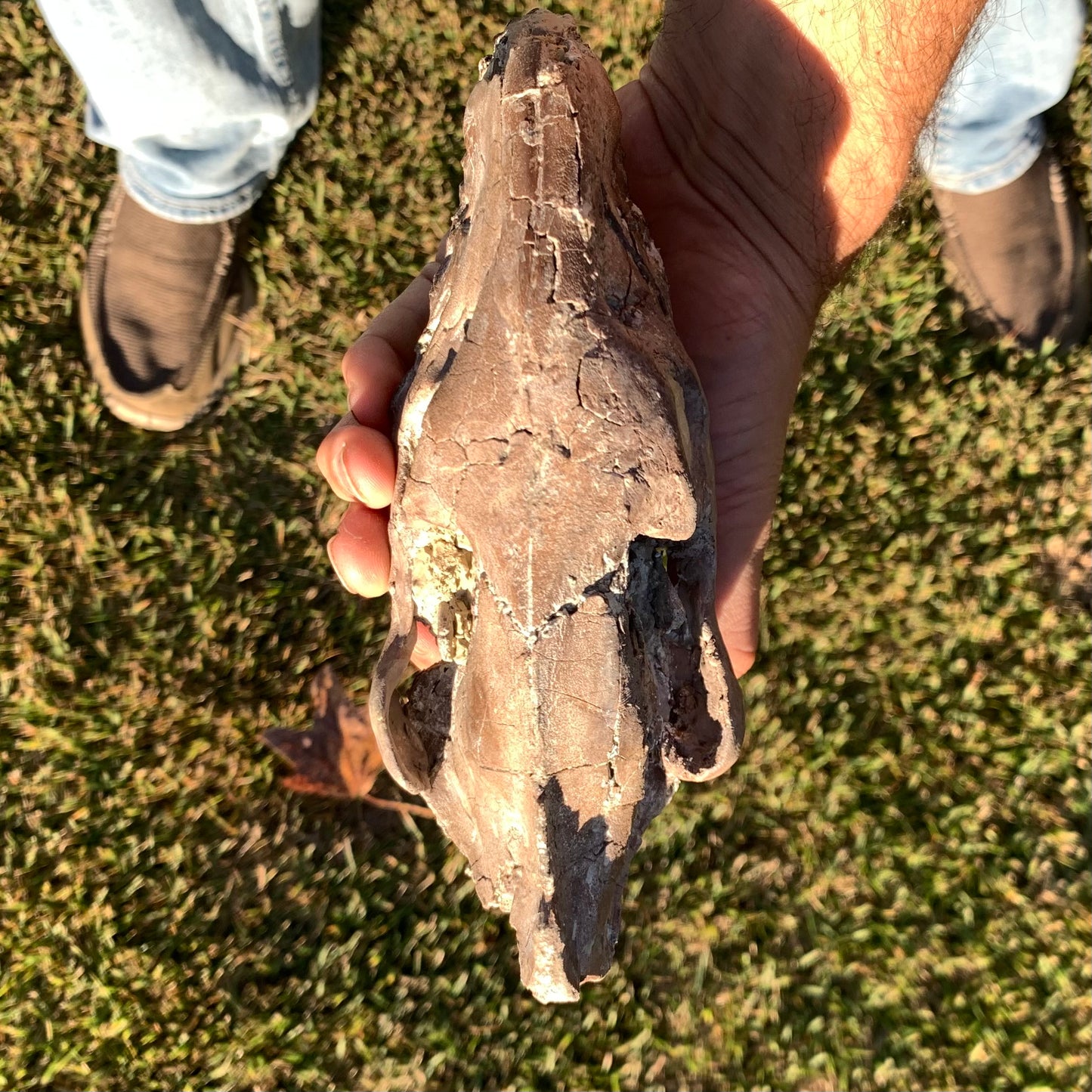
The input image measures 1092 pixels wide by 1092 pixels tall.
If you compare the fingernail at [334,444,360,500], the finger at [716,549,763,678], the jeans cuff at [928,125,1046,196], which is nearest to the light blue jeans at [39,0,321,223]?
the fingernail at [334,444,360,500]

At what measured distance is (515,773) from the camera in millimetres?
2424

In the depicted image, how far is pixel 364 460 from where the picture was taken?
290 centimetres

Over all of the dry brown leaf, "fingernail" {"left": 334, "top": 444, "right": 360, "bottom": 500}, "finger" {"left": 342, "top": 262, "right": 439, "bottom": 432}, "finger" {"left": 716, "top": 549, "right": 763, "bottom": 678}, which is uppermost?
"finger" {"left": 342, "top": 262, "right": 439, "bottom": 432}

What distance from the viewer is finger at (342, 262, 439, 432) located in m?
3.04

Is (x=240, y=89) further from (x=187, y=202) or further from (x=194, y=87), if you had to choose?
(x=187, y=202)

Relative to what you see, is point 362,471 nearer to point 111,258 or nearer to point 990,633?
point 111,258

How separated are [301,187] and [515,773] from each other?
3.35 meters

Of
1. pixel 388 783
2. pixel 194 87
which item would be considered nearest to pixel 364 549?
pixel 388 783

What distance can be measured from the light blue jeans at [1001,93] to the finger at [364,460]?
2.12 meters

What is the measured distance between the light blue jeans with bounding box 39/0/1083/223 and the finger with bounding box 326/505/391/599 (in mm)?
1688

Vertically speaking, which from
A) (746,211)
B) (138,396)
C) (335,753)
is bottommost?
(335,753)

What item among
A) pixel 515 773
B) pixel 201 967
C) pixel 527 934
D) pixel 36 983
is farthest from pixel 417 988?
pixel 515 773

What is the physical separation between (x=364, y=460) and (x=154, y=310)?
2.22 meters

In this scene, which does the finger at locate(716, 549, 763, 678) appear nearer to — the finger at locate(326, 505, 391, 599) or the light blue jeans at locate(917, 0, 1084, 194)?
the finger at locate(326, 505, 391, 599)
